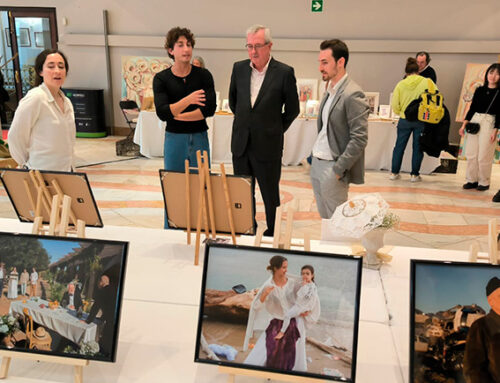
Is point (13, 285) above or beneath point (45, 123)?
beneath

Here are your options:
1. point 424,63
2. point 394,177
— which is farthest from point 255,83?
point 424,63

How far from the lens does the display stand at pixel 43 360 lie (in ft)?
4.20

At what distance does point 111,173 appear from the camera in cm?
672

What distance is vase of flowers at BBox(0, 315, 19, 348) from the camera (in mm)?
1329

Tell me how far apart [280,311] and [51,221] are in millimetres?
Answer: 864

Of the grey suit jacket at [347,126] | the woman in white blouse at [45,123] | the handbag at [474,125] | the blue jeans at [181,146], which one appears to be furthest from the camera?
the handbag at [474,125]

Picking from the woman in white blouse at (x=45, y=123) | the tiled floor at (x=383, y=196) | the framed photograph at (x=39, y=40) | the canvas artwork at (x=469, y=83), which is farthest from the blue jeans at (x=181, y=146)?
the framed photograph at (x=39, y=40)

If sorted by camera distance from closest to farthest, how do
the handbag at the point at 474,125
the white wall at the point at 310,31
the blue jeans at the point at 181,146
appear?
1. the blue jeans at the point at 181,146
2. the handbag at the point at 474,125
3. the white wall at the point at 310,31

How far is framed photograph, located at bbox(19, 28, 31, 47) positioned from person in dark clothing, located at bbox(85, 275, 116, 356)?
10239mm

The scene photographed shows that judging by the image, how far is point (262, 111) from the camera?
334 centimetres

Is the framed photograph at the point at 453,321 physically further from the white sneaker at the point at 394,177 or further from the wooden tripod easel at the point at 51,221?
the white sneaker at the point at 394,177

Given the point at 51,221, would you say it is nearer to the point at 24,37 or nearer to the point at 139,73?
the point at 139,73

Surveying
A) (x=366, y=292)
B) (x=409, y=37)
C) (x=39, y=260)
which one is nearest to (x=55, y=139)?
(x=39, y=260)

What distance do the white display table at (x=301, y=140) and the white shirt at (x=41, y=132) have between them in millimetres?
4520
